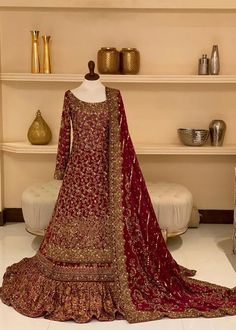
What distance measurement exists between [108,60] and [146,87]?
0.46 m

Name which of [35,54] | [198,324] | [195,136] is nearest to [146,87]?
[195,136]

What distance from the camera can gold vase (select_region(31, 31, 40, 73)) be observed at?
483cm

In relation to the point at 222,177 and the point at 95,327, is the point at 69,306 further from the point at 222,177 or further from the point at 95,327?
the point at 222,177

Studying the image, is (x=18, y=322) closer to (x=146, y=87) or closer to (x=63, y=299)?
(x=63, y=299)

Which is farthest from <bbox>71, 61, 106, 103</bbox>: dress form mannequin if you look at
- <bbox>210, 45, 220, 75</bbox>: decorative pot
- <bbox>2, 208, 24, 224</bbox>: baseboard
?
<bbox>2, 208, 24, 224</bbox>: baseboard

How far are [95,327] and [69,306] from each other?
0.21 meters

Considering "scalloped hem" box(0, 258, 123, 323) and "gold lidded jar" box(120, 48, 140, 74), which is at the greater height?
"gold lidded jar" box(120, 48, 140, 74)

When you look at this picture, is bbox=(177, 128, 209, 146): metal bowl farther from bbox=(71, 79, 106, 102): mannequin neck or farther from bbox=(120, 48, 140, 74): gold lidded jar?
bbox=(71, 79, 106, 102): mannequin neck

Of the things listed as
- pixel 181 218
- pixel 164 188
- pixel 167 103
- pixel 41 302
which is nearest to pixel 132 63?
pixel 167 103

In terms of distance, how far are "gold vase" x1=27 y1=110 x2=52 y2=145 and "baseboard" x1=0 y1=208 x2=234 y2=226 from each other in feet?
2.38

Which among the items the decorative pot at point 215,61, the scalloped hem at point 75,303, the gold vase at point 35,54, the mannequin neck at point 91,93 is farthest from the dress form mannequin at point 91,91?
the decorative pot at point 215,61

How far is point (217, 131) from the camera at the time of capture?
193 inches

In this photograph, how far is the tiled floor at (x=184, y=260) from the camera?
3.10 metres

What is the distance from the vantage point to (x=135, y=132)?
16.8ft
